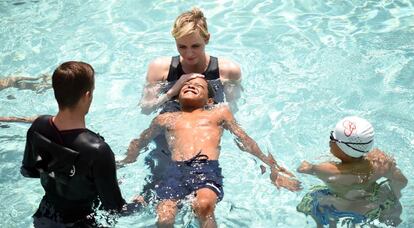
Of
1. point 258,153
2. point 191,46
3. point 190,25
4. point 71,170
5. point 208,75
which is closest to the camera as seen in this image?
point 71,170

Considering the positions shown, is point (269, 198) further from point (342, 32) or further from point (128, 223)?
point (342, 32)

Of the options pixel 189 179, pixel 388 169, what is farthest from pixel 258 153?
pixel 388 169

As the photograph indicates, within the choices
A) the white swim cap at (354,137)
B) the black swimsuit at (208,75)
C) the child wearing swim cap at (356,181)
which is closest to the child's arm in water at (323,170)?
the child wearing swim cap at (356,181)

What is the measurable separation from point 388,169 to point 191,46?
2350mm

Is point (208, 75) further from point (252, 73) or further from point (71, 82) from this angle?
point (71, 82)

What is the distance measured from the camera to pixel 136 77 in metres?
7.17

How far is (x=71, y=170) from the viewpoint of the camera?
3.44 m

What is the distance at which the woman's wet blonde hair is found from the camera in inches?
212

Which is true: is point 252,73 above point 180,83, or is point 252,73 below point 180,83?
below

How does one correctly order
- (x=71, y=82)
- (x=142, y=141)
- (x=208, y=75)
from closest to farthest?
(x=71, y=82) → (x=142, y=141) → (x=208, y=75)

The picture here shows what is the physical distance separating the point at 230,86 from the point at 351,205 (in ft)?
7.23

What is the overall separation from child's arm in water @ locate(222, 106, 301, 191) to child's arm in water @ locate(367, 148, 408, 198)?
0.78 meters

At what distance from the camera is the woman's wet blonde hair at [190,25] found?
539cm

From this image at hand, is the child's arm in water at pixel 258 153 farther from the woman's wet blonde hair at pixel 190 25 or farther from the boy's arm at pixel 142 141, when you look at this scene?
the woman's wet blonde hair at pixel 190 25
